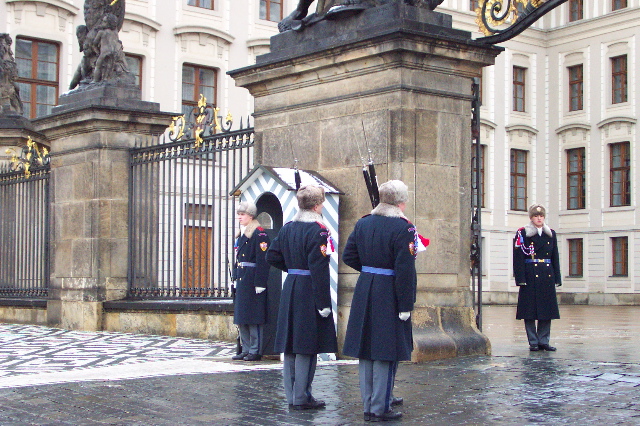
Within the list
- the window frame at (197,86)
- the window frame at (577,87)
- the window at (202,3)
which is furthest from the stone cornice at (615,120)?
the window at (202,3)

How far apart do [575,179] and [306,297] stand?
36.9 metres

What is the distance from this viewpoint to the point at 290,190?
10.2 metres

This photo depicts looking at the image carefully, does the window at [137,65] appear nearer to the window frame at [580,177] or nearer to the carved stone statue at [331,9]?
the carved stone statue at [331,9]

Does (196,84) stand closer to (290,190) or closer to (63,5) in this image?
(63,5)

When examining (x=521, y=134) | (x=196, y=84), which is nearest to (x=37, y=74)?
(x=196, y=84)

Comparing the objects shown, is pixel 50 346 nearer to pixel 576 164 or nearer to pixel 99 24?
pixel 99 24

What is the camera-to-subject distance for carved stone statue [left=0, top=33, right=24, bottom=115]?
19.8 meters

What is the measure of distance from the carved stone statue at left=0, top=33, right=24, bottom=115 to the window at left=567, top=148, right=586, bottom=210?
2744 centimetres

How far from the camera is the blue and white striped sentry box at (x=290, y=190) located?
33.8 feet

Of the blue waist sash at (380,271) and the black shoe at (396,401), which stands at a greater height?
the blue waist sash at (380,271)

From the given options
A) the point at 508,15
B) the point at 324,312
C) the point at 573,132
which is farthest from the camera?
the point at 573,132

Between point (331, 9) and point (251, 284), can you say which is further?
point (331, 9)

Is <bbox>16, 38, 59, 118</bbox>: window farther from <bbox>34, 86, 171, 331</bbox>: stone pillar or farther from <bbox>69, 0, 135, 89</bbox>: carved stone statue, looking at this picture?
<bbox>34, 86, 171, 331</bbox>: stone pillar

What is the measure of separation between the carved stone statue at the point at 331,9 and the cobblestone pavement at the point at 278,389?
3.40 meters
